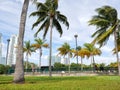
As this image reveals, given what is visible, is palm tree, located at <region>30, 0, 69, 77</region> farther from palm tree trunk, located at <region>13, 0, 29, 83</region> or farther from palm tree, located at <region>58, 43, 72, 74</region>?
palm tree, located at <region>58, 43, 72, 74</region>

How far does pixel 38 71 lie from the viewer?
55219 millimetres

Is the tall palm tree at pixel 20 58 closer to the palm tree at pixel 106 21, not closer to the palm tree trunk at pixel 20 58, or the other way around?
the palm tree trunk at pixel 20 58

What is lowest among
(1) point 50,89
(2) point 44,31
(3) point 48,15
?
(1) point 50,89

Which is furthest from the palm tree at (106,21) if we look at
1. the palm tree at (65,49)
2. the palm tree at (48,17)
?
the palm tree at (65,49)

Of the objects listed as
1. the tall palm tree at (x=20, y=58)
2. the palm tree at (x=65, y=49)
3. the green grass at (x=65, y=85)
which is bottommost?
the green grass at (x=65, y=85)

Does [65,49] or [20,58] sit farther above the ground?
[65,49]

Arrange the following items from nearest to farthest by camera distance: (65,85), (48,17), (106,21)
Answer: (65,85) < (106,21) < (48,17)

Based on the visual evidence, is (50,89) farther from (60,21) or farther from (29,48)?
(29,48)

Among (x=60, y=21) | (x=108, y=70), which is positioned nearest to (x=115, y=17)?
(x=60, y=21)

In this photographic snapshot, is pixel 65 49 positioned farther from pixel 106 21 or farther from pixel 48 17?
pixel 106 21

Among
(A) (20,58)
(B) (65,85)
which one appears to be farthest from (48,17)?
(B) (65,85)

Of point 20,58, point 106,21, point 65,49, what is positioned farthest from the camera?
point 65,49

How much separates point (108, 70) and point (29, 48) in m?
35.9

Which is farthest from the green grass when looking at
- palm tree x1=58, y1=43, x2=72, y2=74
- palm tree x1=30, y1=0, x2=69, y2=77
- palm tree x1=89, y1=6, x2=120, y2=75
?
palm tree x1=58, y1=43, x2=72, y2=74
